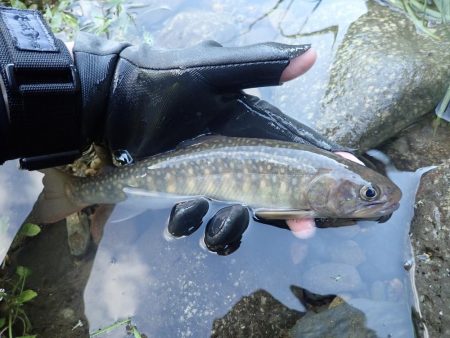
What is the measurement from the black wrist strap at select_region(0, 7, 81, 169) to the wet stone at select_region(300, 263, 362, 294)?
1.78 meters

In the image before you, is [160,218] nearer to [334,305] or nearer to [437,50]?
[334,305]

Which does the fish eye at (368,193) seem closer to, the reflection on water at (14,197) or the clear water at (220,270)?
the clear water at (220,270)

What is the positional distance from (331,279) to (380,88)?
1600 mm

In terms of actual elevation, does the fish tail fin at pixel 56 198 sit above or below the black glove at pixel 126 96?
below

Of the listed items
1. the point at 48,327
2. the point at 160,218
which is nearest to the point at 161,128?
the point at 160,218

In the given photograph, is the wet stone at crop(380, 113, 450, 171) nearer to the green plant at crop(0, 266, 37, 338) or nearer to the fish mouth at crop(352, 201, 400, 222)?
the fish mouth at crop(352, 201, 400, 222)

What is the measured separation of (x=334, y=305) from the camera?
2951 mm

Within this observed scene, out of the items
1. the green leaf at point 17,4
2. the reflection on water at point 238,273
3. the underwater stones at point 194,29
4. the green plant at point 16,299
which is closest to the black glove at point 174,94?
the reflection on water at point 238,273

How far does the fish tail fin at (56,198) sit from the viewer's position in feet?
10.9

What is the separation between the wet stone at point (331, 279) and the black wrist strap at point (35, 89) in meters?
1.78

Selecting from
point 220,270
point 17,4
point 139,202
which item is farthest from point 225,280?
point 17,4

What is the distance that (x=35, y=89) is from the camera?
2.52m

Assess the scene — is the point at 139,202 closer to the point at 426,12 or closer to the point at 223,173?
the point at 223,173

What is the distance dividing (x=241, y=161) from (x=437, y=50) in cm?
207
